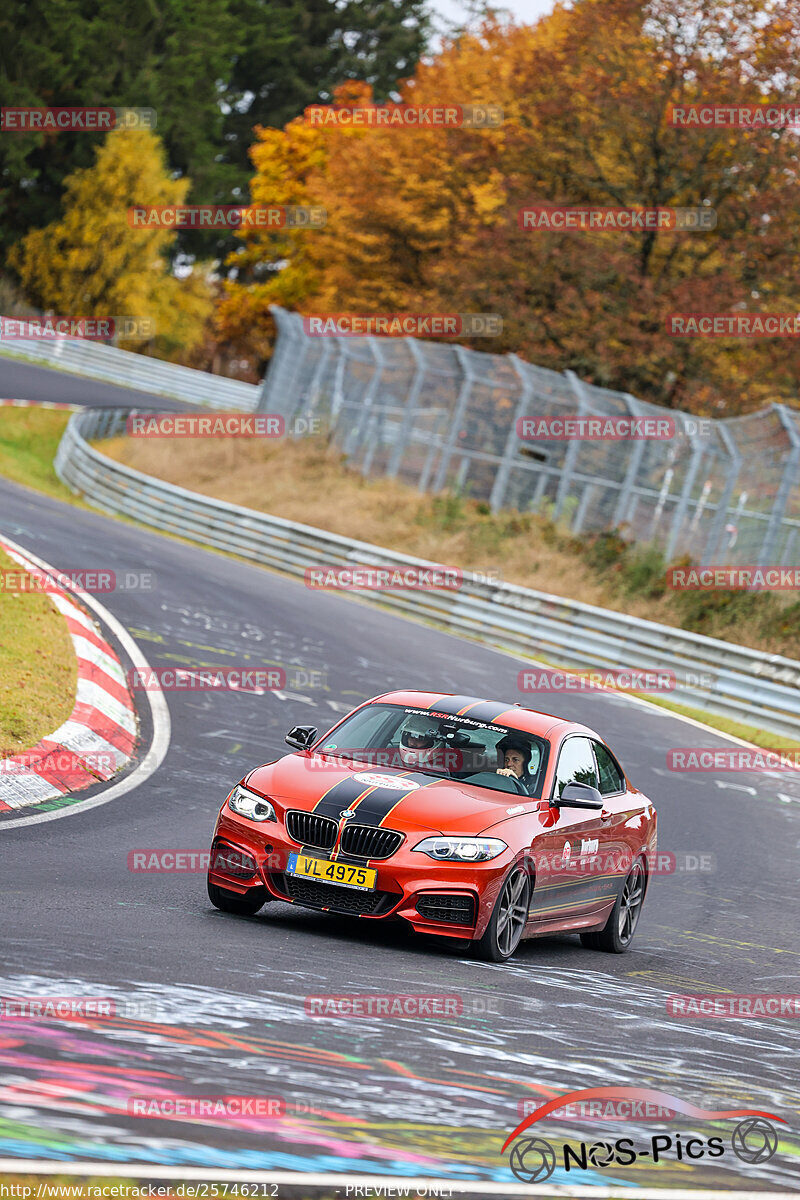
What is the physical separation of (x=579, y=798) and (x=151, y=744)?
5063mm

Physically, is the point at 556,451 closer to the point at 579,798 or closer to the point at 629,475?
the point at 629,475

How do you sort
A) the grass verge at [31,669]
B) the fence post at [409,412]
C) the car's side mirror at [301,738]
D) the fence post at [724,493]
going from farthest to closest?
1. the fence post at [409,412]
2. the fence post at [724,493]
3. the grass verge at [31,669]
4. the car's side mirror at [301,738]

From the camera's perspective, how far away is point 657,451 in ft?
91.5

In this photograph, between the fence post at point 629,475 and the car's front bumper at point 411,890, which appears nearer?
the car's front bumper at point 411,890

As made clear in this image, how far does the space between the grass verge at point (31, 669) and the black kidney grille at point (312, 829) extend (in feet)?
9.37

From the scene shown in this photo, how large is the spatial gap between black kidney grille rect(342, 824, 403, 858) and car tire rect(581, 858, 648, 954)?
2460 mm

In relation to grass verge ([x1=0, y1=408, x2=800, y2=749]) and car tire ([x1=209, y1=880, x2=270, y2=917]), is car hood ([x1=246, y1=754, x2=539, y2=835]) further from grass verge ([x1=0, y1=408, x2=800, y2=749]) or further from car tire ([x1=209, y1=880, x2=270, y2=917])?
grass verge ([x1=0, y1=408, x2=800, y2=749])

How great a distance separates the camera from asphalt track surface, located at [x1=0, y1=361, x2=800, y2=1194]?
15.1 feet

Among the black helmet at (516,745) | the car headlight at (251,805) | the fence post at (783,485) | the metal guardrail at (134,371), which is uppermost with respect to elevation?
the fence post at (783,485)

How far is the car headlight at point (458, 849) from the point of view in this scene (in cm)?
805

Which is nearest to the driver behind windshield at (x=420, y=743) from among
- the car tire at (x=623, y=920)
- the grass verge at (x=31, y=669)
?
the car tire at (x=623, y=920)

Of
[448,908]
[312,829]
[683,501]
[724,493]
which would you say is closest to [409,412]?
[683,501]

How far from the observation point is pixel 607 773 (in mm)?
10312

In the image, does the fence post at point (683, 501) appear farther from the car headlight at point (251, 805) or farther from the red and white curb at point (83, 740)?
the car headlight at point (251, 805)
